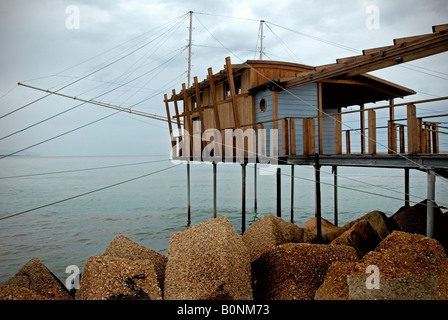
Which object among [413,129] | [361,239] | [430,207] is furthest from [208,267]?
[413,129]

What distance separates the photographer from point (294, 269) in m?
6.63

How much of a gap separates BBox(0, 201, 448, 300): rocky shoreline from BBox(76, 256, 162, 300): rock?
15 millimetres

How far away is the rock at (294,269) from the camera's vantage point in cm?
648

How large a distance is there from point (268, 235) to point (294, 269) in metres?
2.94

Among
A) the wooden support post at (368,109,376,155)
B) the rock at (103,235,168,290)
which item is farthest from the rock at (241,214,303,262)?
the wooden support post at (368,109,376,155)

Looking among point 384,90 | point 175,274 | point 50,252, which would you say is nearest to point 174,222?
point 50,252

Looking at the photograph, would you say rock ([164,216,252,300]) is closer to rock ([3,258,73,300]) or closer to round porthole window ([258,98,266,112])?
rock ([3,258,73,300])

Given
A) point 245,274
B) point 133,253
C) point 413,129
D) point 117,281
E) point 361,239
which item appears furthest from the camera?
point 361,239

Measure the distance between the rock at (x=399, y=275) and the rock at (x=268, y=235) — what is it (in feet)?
11.3

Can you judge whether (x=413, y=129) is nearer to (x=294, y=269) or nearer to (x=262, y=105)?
(x=294, y=269)

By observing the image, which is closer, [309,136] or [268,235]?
[268,235]

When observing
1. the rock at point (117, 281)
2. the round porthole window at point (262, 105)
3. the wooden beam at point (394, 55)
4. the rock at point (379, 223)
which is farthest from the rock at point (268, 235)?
the round porthole window at point (262, 105)

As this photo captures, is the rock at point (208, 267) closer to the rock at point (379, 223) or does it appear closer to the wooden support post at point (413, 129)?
the wooden support post at point (413, 129)
